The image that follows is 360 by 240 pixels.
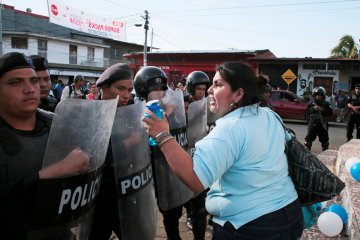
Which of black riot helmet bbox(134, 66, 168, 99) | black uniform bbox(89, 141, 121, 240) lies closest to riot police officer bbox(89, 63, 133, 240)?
black uniform bbox(89, 141, 121, 240)

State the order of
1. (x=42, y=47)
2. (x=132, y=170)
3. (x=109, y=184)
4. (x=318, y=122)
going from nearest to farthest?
(x=132, y=170) < (x=109, y=184) < (x=318, y=122) < (x=42, y=47)

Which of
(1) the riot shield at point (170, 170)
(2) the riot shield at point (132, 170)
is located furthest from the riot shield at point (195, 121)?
(2) the riot shield at point (132, 170)

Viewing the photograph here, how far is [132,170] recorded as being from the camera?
6.45 ft

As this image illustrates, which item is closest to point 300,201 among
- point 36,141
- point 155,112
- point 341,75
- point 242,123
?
point 242,123

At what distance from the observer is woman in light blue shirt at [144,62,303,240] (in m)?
1.50

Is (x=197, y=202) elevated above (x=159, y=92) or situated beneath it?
situated beneath

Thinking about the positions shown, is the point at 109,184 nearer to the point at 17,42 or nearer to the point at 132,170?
the point at 132,170

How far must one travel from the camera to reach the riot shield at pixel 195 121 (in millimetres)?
3129

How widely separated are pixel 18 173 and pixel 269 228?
1158mm

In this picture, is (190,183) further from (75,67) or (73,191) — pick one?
(75,67)

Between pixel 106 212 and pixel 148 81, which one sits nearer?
pixel 106 212

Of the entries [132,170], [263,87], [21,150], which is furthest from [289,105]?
[21,150]

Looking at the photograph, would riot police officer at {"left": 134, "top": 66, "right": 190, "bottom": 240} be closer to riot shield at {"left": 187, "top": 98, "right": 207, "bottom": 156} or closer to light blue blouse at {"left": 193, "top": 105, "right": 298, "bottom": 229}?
riot shield at {"left": 187, "top": 98, "right": 207, "bottom": 156}

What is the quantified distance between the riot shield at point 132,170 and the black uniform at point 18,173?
387mm
